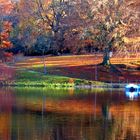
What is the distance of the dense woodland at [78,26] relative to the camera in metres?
70.2

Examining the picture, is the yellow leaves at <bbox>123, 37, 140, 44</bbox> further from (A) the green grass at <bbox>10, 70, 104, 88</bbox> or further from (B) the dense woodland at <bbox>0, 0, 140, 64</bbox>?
(A) the green grass at <bbox>10, 70, 104, 88</bbox>

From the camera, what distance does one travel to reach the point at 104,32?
70.9m

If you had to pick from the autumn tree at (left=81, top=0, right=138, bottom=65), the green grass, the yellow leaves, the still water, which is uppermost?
the autumn tree at (left=81, top=0, right=138, bottom=65)

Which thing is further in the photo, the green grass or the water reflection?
the green grass

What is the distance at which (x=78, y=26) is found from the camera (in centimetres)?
7281

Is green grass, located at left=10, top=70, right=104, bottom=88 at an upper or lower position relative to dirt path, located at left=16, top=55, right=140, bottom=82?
lower

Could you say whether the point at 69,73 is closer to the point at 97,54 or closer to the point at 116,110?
the point at 97,54

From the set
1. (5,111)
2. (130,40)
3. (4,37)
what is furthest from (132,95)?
(4,37)

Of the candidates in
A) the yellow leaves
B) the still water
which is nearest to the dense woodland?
the yellow leaves

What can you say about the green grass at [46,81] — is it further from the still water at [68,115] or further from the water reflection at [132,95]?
the water reflection at [132,95]

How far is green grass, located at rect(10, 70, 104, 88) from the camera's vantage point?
217 feet

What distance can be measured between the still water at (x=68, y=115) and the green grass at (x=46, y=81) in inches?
205

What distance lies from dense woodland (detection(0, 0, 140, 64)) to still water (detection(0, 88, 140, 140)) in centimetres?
1176

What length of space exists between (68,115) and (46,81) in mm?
26130
